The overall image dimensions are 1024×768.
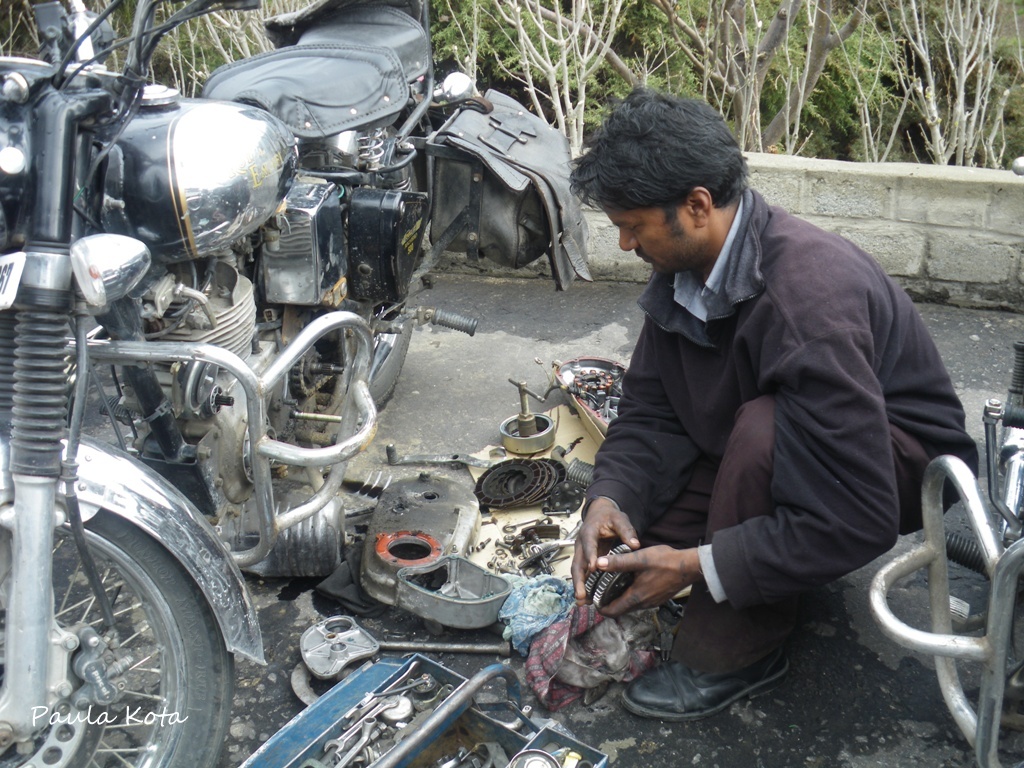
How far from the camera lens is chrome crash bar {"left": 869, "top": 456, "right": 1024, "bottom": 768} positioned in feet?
5.38

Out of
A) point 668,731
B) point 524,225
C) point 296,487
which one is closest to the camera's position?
point 668,731

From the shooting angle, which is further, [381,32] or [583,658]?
[381,32]

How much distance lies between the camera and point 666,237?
6.95ft

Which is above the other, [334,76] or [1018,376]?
[334,76]

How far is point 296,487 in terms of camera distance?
2828 mm

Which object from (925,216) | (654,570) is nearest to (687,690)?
(654,570)

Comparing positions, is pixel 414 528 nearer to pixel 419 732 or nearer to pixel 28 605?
pixel 419 732

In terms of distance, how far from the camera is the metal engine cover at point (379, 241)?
2850mm

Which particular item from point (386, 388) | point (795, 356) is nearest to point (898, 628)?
point (795, 356)

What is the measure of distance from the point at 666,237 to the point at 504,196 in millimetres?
1279

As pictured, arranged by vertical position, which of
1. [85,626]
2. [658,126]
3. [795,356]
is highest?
[658,126]

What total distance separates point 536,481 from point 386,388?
833mm

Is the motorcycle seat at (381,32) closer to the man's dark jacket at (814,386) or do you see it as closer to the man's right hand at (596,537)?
the man's dark jacket at (814,386)

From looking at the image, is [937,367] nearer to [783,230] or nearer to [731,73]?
[783,230]
